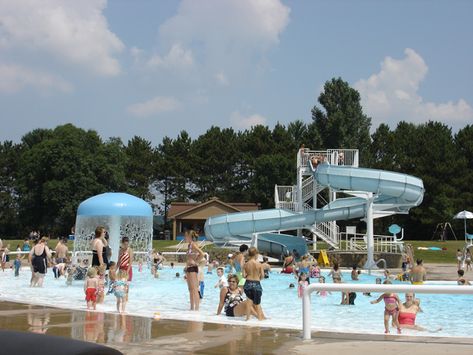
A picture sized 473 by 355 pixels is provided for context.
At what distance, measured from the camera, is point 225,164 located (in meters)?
73.1

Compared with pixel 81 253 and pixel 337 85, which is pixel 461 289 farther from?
pixel 337 85

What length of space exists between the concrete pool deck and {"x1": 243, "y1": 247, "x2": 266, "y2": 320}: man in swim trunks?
159 centimetres

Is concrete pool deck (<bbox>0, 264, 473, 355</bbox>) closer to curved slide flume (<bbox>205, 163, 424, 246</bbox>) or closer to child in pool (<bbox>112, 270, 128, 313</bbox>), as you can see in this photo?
child in pool (<bbox>112, 270, 128, 313</bbox>)

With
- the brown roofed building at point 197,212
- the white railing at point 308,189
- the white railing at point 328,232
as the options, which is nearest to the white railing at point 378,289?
the white railing at point 328,232

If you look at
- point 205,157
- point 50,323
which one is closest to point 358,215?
point 50,323

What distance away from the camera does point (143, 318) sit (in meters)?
9.89

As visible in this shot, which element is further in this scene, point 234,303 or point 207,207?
point 207,207

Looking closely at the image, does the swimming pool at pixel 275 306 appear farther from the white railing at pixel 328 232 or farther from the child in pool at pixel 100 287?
the white railing at pixel 328 232

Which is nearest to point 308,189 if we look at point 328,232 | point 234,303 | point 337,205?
point 337,205

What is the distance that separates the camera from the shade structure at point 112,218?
21828 millimetres

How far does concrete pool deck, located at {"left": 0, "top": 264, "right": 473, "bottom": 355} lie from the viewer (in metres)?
6.89

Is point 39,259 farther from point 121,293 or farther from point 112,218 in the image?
point 121,293

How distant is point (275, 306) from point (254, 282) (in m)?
4.19

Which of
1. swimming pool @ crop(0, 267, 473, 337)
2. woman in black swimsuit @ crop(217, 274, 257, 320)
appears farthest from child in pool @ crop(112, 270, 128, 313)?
woman in black swimsuit @ crop(217, 274, 257, 320)
